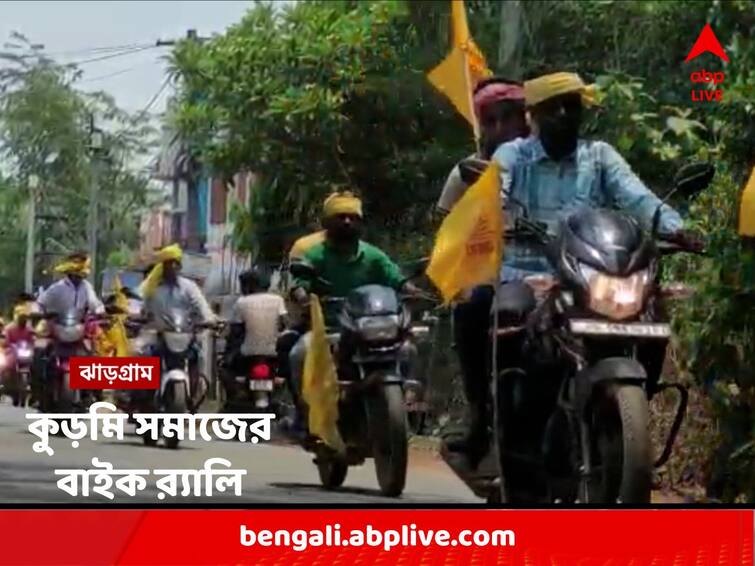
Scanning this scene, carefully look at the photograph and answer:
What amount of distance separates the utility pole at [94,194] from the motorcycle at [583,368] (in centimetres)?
94

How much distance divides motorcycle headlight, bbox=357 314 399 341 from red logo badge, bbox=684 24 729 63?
934mm

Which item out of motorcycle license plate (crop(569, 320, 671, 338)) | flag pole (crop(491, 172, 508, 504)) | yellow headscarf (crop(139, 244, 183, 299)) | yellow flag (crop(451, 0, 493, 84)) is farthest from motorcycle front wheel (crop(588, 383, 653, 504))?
yellow headscarf (crop(139, 244, 183, 299))

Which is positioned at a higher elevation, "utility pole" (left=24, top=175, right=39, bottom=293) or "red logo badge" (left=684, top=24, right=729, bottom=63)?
"red logo badge" (left=684, top=24, right=729, bottom=63)

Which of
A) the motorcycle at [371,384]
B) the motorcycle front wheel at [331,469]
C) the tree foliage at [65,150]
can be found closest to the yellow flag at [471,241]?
the motorcycle at [371,384]

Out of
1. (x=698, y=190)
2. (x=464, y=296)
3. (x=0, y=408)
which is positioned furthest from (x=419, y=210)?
(x=0, y=408)

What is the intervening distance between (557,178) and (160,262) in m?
0.95

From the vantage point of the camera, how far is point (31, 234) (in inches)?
151

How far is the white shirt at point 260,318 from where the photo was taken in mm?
3859

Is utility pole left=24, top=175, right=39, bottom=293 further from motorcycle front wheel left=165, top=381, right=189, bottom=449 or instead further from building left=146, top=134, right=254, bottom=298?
motorcycle front wheel left=165, top=381, right=189, bottom=449

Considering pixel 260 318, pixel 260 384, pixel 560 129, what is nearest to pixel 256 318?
pixel 260 318

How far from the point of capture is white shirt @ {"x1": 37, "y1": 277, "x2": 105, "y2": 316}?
12.5 feet

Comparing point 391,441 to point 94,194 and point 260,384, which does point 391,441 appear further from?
point 94,194

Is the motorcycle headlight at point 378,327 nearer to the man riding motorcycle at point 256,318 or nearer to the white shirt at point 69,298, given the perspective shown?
the man riding motorcycle at point 256,318

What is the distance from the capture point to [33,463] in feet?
12.6
